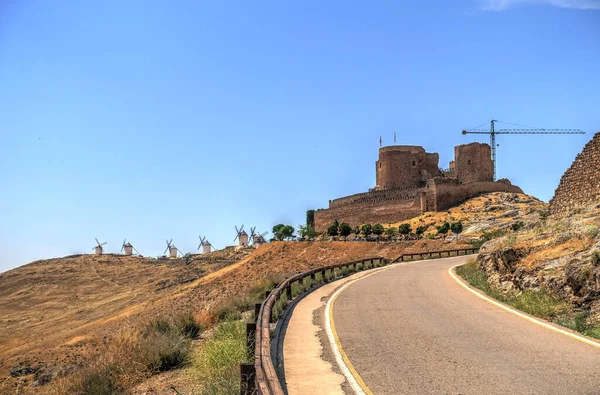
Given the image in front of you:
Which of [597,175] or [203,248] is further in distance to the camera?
[203,248]

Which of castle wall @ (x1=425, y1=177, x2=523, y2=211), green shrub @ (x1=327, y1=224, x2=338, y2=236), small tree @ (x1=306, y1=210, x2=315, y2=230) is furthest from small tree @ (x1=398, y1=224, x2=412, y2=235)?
small tree @ (x1=306, y1=210, x2=315, y2=230)

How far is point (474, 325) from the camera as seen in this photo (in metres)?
11.7

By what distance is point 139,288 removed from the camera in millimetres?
61656

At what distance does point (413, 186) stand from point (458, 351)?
68.2 metres

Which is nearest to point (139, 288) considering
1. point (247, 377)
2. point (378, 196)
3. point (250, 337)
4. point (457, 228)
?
point (378, 196)

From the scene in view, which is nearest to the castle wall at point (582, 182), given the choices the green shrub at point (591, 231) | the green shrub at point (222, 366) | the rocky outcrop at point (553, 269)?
the rocky outcrop at point (553, 269)

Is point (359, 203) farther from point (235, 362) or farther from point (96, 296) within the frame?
point (235, 362)

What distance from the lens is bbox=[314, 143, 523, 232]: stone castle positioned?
66.8 metres

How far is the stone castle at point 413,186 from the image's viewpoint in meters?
66.8

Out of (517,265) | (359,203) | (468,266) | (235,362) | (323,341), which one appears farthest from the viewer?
(359,203)

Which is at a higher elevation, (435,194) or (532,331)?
(435,194)

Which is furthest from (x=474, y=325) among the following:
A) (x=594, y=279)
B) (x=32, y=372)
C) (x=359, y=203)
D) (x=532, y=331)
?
(x=359, y=203)

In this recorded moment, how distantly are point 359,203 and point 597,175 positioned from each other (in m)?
54.9

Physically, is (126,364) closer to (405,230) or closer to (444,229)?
(444,229)
